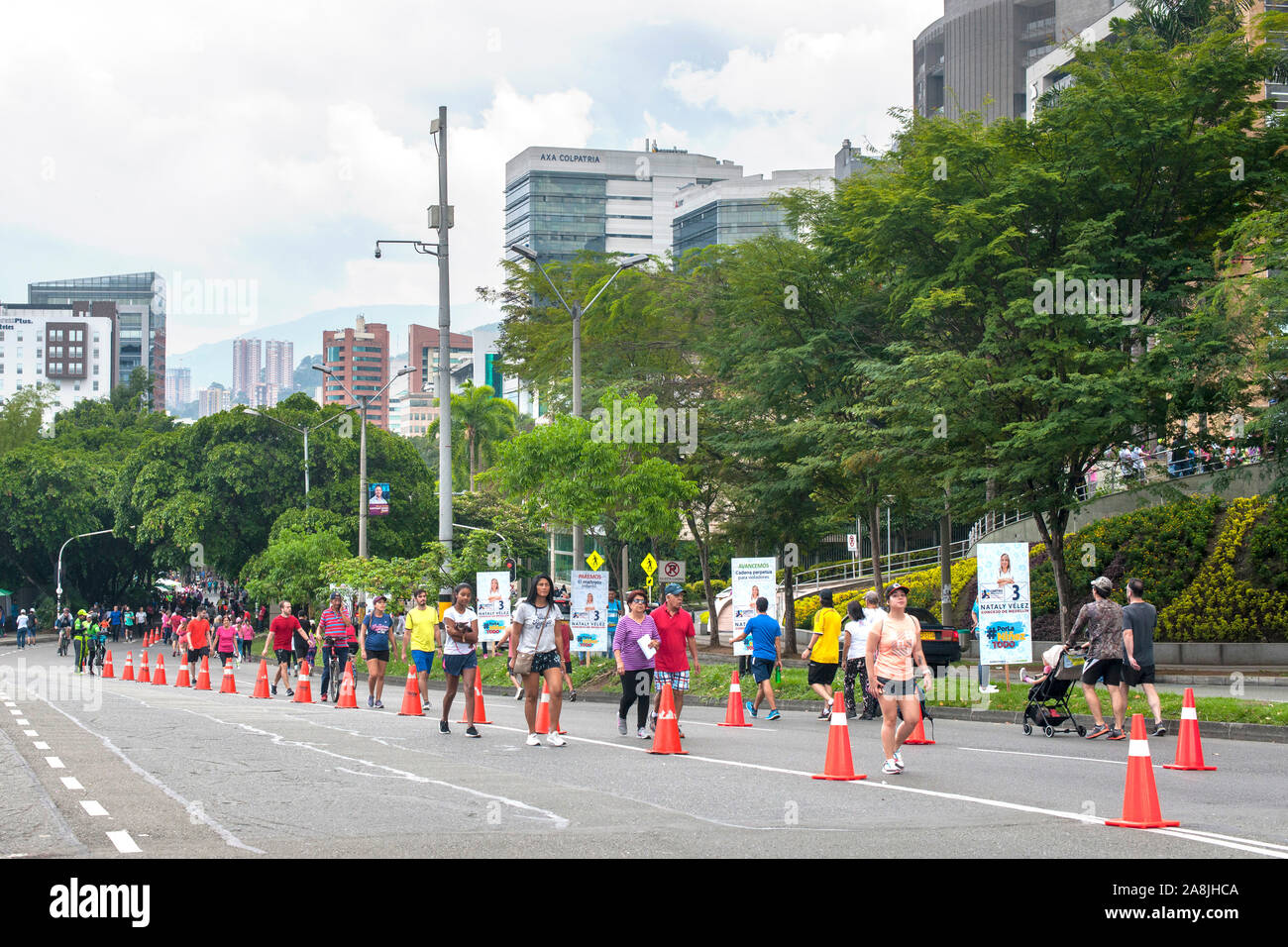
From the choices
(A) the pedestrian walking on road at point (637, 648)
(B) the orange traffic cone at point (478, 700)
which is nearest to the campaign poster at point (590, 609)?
(B) the orange traffic cone at point (478, 700)

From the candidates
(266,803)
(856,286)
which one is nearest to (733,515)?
(856,286)

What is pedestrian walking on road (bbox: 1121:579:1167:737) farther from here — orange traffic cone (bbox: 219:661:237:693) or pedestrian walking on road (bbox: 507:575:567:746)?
orange traffic cone (bbox: 219:661:237:693)

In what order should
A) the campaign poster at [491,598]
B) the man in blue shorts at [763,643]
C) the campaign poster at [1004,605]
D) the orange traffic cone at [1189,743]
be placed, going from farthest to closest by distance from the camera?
the campaign poster at [491,598] → the campaign poster at [1004,605] → the man in blue shorts at [763,643] → the orange traffic cone at [1189,743]

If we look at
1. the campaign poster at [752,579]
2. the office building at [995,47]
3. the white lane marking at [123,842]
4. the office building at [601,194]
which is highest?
the office building at [601,194]

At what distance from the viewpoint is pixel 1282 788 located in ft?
39.3

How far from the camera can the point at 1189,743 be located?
A: 13.4 meters

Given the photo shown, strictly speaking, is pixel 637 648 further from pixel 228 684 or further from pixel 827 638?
pixel 228 684

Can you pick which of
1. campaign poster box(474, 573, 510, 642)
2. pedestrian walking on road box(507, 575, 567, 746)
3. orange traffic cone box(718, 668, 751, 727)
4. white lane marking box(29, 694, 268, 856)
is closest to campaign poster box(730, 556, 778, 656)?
campaign poster box(474, 573, 510, 642)

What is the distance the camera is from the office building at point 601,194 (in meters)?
181

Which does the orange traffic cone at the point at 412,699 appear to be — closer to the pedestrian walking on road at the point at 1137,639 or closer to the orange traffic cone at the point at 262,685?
the orange traffic cone at the point at 262,685

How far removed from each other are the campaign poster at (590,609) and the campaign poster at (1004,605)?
29.2 ft

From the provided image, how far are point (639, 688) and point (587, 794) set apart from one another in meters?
5.34

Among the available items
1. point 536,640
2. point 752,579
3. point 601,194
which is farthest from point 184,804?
point 601,194

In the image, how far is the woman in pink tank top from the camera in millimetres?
12578
